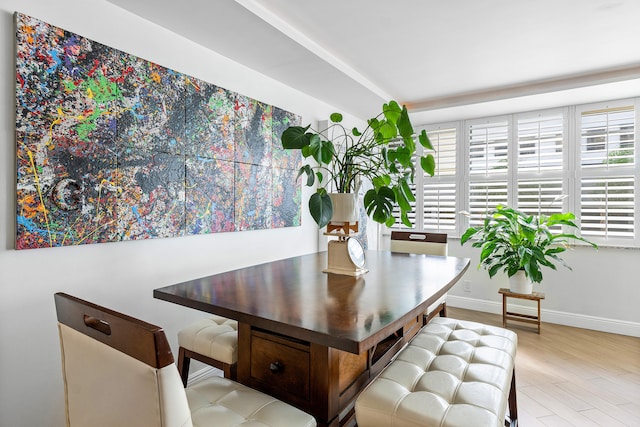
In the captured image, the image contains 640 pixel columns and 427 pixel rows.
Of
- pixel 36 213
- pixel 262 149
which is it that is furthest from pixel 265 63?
pixel 36 213

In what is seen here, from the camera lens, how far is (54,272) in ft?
5.28

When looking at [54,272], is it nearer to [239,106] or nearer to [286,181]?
[239,106]

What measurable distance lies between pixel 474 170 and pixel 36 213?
13.5 ft

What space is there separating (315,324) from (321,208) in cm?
65

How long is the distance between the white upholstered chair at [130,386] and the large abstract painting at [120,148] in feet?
2.76

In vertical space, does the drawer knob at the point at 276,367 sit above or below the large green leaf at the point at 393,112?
below

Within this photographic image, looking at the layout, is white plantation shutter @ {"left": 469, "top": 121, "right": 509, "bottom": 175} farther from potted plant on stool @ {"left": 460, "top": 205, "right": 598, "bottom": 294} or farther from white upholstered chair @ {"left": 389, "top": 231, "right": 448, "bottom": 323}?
white upholstered chair @ {"left": 389, "top": 231, "right": 448, "bottom": 323}

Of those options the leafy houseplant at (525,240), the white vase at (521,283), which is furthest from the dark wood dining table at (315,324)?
the white vase at (521,283)

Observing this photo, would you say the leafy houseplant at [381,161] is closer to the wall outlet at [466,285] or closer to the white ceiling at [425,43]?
the white ceiling at [425,43]

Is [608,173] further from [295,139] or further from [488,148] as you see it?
[295,139]

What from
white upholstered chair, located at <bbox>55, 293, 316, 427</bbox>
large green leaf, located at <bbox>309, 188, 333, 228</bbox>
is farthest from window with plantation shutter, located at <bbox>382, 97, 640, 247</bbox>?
white upholstered chair, located at <bbox>55, 293, 316, 427</bbox>

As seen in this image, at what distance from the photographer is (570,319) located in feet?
11.8

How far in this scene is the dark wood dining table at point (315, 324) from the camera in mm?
1027

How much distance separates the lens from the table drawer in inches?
48.0
